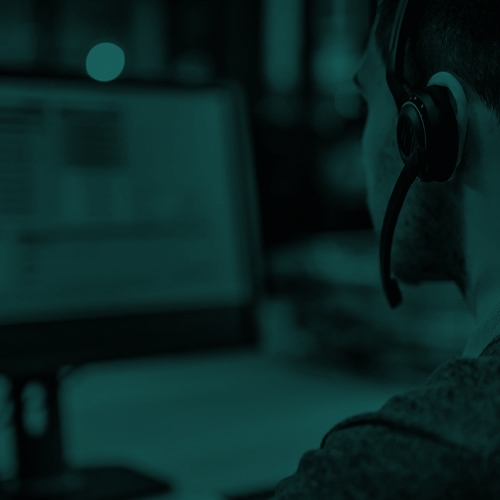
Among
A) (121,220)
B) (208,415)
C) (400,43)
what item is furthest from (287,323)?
(400,43)

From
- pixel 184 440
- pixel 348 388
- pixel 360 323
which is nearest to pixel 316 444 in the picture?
pixel 184 440

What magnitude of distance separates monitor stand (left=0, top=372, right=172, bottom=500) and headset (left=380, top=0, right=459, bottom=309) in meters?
0.47

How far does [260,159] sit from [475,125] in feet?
4.28

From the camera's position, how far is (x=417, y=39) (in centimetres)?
57

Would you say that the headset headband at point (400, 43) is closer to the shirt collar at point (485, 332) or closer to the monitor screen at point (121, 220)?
the shirt collar at point (485, 332)

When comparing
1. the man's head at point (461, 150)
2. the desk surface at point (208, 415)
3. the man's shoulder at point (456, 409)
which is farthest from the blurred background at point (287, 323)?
the man's shoulder at point (456, 409)

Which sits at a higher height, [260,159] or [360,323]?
[260,159]

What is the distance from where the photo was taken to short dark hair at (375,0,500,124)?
19.3 inches

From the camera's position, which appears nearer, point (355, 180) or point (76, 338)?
point (76, 338)

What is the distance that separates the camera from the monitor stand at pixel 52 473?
86cm

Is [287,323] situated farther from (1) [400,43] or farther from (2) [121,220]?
(1) [400,43]

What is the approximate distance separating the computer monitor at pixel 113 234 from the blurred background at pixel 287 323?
4 centimetres

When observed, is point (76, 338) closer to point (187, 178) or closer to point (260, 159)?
point (187, 178)

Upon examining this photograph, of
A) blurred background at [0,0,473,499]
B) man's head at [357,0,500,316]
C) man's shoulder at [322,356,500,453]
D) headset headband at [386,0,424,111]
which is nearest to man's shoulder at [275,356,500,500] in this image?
man's shoulder at [322,356,500,453]
